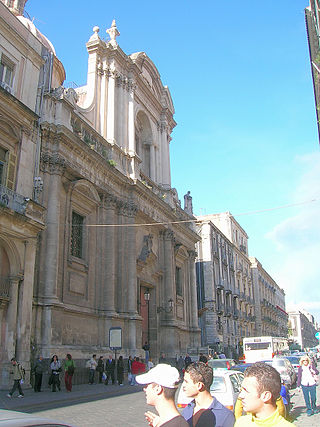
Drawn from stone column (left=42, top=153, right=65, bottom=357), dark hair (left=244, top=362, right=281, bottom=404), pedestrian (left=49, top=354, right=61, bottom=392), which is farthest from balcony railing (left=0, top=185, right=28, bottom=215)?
dark hair (left=244, top=362, right=281, bottom=404)

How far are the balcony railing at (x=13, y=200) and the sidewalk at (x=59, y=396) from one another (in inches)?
249

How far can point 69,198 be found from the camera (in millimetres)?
22188

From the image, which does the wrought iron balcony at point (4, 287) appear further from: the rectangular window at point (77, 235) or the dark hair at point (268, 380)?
the dark hair at point (268, 380)

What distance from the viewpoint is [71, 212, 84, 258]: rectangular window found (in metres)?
22.7

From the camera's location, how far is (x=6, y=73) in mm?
18719

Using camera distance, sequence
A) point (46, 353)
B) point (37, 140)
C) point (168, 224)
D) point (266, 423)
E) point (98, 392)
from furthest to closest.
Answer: point (168, 224), point (37, 140), point (46, 353), point (98, 392), point (266, 423)

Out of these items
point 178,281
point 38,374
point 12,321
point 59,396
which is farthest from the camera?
point 178,281

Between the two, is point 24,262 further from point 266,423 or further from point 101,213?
point 266,423

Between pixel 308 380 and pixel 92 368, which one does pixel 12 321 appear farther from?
pixel 308 380

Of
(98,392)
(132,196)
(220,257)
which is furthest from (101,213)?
(220,257)

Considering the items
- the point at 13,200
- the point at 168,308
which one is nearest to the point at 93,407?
the point at 13,200

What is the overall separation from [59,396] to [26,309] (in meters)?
3.46

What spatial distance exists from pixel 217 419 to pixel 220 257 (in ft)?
159

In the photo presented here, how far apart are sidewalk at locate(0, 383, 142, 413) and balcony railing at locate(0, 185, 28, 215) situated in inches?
249
